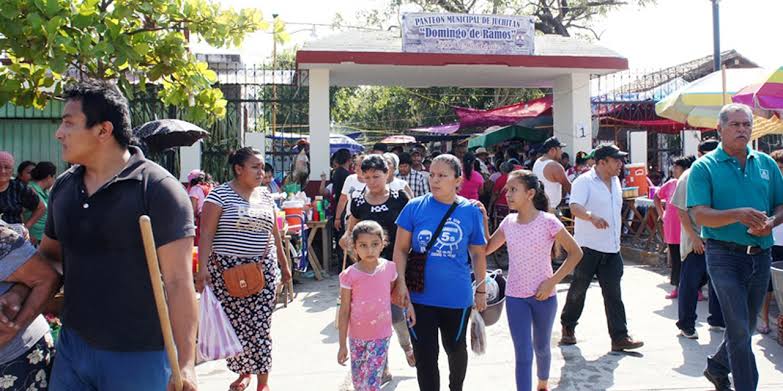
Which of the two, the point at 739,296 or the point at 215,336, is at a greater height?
the point at 739,296

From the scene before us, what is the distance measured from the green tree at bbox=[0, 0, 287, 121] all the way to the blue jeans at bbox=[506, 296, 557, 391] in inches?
109

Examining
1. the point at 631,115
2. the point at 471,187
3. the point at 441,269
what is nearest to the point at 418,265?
the point at 441,269

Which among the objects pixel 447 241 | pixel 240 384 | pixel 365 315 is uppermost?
pixel 447 241

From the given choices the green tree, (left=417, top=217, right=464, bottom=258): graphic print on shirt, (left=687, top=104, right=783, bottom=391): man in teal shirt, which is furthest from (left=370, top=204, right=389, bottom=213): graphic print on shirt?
(left=687, top=104, right=783, bottom=391): man in teal shirt

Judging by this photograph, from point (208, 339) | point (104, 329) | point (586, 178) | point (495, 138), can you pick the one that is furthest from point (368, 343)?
point (495, 138)

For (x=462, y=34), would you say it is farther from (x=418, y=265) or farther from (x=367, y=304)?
(x=367, y=304)

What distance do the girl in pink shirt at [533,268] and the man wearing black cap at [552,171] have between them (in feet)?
12.0

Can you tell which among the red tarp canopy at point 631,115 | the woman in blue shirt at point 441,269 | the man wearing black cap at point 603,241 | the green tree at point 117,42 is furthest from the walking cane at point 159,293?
the red tarp canopy at point 631,115

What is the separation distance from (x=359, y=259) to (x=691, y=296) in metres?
3.55

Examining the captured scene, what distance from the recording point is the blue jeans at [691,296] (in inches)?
243

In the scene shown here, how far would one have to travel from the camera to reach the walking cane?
2.30 meters

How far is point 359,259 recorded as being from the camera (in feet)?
14.2

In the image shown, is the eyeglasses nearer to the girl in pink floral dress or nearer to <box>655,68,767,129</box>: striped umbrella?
the girl in pink floral dress

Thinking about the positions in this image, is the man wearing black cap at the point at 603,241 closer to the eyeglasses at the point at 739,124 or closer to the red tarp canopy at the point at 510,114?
the eyeglasses at the point at 739,124
